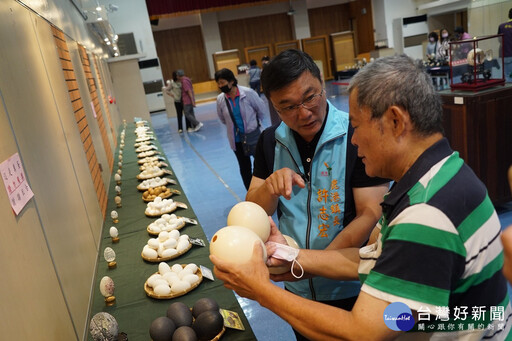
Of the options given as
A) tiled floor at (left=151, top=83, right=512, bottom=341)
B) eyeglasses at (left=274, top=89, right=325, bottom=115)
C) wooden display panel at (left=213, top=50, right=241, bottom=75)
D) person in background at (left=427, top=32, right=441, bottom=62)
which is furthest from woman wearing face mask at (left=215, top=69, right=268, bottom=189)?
wooden display panel at (left=213, top=50, right=241, bottom=75)

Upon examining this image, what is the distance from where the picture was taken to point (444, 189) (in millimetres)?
892

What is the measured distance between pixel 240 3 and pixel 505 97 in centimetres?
1810

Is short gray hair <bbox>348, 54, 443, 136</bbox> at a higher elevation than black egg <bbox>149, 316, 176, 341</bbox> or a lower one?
Answer: higher

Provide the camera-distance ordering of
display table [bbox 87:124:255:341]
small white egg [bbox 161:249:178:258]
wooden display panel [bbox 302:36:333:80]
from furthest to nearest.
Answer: wooden display panel [bbox 302:36:333:80]
small white egg [bbox 161:249:178:258]
display table [bbox 87:124:255:341]

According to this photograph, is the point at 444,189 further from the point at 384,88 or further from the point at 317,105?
the point at 317,105

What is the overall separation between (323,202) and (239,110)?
3355 millimetres

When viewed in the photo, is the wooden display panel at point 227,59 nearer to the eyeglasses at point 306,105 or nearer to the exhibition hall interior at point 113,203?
the exhibition hall interior at point 113,203

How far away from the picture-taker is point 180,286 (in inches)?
73.6

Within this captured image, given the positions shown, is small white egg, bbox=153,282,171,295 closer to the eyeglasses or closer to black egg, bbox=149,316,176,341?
black egg, bbox=149,316,176,341

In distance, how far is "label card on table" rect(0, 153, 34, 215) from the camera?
1.37 metres

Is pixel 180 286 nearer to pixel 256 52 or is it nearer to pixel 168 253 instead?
pixel 168 253

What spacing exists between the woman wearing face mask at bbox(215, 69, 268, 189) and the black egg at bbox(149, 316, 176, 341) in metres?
3.48

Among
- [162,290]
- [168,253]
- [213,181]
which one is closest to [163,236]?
[168,253]

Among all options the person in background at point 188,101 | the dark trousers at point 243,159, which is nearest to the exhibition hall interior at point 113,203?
the dark trousers at point 243,159
